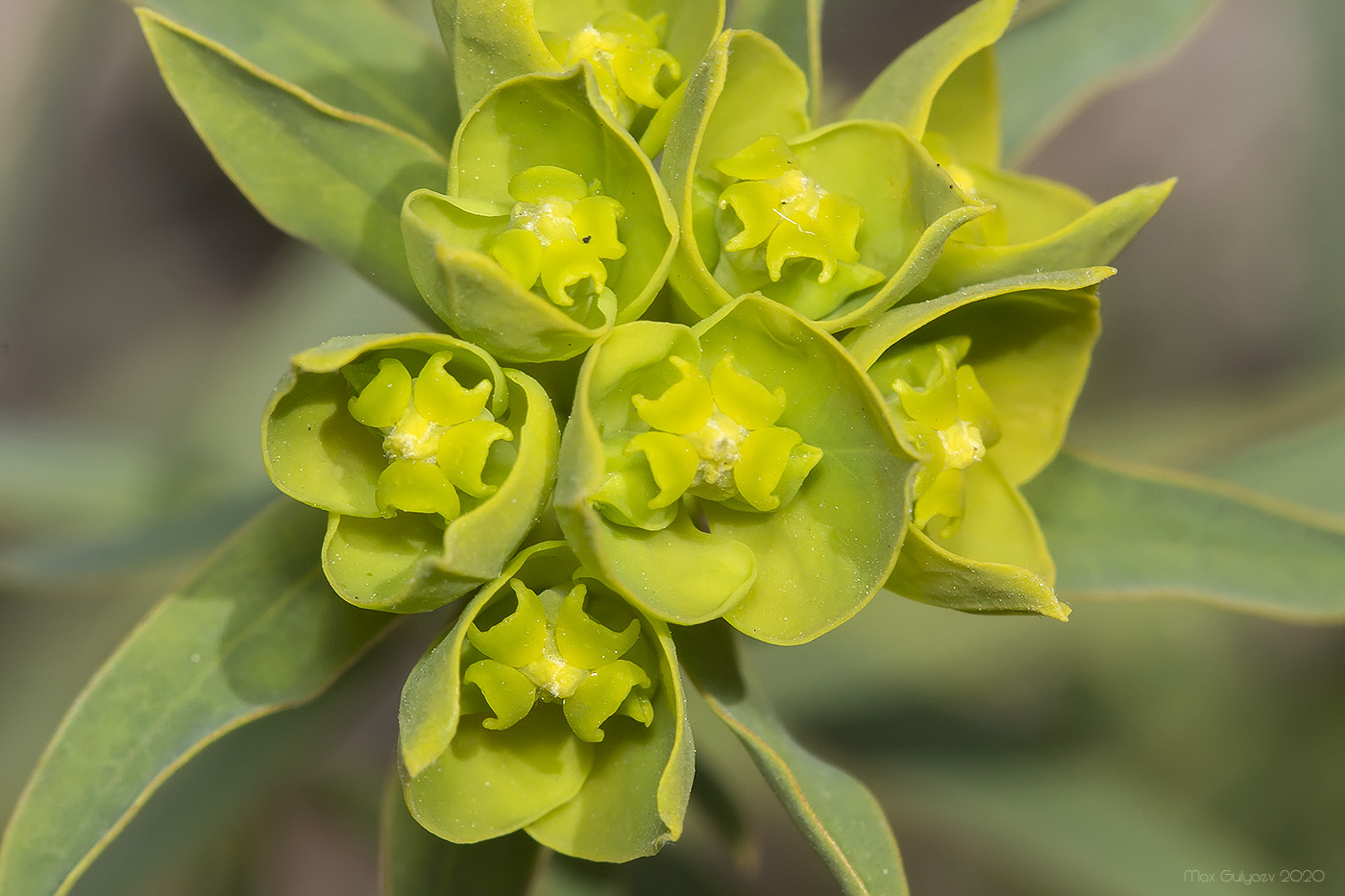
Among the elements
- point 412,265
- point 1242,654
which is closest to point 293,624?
point 412,265

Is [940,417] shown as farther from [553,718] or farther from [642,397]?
[553,718]

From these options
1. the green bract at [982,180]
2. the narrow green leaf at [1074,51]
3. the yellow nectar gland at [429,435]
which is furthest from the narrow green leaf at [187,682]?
the narrow green leaf at [1074,51]

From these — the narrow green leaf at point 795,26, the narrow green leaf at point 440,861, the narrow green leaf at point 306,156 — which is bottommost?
the narrow green leaf at point 440,861

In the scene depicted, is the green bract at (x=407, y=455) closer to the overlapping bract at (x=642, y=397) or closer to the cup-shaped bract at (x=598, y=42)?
the overlapping bract at (x=642, y=397)

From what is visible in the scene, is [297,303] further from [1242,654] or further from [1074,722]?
[1242,654]

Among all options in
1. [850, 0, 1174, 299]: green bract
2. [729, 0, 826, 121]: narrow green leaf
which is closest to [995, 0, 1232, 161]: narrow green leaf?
[850, 0, 1174, 299]: green bract
